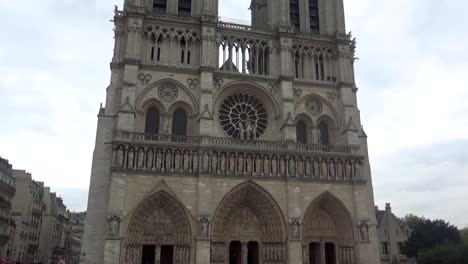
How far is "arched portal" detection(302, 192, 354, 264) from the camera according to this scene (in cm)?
2733

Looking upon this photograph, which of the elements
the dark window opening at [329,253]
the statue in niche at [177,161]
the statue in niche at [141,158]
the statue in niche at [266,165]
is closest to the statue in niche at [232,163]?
the statue in niche at [266,165]

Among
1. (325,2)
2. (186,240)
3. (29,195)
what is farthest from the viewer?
(29,195)

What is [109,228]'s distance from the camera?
23484mm

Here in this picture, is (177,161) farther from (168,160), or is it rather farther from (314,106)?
(314,106)

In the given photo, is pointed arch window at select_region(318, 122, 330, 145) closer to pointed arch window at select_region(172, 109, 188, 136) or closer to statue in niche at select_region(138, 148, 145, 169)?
pointed arch window at select_region(172, 109, 188, 136)

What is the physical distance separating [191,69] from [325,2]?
12.7 m

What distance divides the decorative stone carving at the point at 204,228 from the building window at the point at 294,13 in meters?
17.0

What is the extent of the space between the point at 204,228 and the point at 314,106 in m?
12.0

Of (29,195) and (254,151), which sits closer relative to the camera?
(254,151)

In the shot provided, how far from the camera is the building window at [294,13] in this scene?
33.3 metres

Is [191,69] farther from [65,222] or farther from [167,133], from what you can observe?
[65,222]

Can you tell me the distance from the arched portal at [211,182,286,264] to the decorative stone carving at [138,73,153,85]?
896 centimetres

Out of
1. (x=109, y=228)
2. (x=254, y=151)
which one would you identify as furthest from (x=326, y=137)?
(x=109, y=228)

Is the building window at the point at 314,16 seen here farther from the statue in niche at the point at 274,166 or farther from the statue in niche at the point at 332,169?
the statue in niche at the point at 274,166
